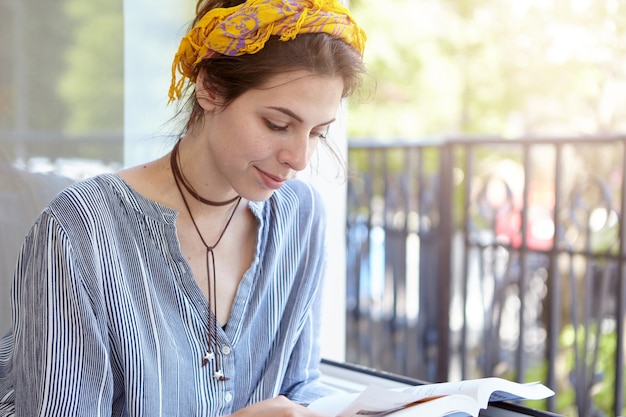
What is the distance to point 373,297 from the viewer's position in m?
3.71

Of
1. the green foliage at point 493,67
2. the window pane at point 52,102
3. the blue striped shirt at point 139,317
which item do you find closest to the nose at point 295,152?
the blue striped shirt at point 139,317

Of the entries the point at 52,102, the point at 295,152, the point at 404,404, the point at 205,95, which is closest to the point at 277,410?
the point at 404,404

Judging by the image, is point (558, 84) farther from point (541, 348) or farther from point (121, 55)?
point (121, 55)

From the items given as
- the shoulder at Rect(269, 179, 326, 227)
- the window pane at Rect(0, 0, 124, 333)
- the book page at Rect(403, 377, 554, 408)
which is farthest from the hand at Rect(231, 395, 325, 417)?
the window pane at Rect(0, 0, 124, 333)

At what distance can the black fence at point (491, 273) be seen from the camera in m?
2.65

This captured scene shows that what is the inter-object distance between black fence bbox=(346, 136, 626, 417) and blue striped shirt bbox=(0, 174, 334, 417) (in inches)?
59.6

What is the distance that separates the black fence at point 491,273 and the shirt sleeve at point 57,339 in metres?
1.97

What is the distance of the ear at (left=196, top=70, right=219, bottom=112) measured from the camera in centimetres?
119

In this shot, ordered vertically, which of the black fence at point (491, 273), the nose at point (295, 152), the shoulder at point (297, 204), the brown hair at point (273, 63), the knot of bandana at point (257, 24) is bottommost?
the black fence at point (491, 273)

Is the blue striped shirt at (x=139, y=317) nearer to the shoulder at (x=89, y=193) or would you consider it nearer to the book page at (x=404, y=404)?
the shoulder at (x=89, y=193)

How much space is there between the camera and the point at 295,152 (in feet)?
3.86

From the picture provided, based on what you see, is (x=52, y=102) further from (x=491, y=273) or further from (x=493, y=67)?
(x=493, y=67)

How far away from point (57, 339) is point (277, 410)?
1.12ft

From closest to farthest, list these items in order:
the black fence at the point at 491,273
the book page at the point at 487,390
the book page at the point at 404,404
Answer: the book page at the point at 404,404 < the book page at the point at 487,390 < the black fence at the point at 491,273
